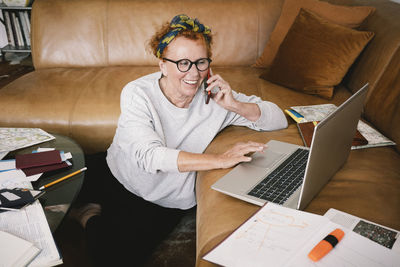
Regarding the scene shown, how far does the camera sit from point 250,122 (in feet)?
5.27

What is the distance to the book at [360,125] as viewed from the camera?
1.46 metres

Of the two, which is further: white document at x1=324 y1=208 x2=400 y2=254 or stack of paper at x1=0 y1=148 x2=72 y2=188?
stack of paper at x1=0 y1=148 x2=72 y2=188

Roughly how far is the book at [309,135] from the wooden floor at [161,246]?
73 cm

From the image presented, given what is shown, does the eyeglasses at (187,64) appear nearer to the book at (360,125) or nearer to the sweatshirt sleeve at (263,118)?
the sweatshirt sleeve at (263,118)

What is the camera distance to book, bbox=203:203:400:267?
68cm

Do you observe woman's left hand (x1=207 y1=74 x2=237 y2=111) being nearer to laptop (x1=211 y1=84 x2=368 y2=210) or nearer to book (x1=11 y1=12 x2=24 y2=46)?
laptop (x1=211 y1=84 x2=368 y2=210)

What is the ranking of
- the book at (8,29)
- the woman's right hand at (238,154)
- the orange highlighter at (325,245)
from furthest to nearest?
1. the book at (8,29)
2. the woman's right hand at (238,154)
3. the orange highlighter at (325,245)

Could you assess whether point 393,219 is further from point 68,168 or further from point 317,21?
point 317,21

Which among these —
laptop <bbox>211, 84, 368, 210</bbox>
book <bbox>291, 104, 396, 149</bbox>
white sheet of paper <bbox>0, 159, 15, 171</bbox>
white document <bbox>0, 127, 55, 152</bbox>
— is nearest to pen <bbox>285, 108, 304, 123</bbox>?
book <bbox>291, 104, 396, 149</bbox>

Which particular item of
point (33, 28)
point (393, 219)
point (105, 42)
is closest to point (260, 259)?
point (393, 219)

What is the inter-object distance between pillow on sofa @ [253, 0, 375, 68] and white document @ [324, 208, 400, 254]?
1671 millimetres

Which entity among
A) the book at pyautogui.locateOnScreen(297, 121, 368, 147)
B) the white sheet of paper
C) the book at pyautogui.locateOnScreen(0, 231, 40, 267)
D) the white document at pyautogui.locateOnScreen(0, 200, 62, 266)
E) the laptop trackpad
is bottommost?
the white sheet of paper

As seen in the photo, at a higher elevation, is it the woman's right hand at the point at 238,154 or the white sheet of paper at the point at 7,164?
the woman's right hand at the point at 238,154

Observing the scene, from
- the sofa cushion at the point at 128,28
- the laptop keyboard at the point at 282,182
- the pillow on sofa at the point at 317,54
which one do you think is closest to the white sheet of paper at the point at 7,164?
the laptop keyboard at the point at 282,182
